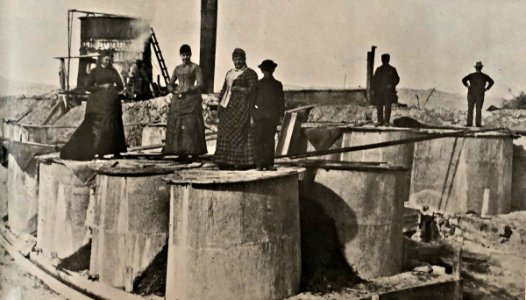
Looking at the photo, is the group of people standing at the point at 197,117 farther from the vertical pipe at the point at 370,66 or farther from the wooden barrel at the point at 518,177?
the wooden barrel at the point at 518,177

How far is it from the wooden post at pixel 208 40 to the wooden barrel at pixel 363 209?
114 centimetres

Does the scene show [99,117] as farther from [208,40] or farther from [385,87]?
[385,87]

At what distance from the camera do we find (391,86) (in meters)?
5.73

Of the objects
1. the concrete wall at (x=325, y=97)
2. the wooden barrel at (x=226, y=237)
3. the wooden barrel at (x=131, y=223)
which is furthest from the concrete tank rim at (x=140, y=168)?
the concrete wall at (x=325, y=97)

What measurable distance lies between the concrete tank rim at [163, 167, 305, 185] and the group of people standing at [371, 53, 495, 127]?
1.12 meters

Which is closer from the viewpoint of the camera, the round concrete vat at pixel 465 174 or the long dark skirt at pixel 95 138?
the long dark skirt at pixel 95 138

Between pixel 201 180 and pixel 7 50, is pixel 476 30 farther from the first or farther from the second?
pixel 7 50

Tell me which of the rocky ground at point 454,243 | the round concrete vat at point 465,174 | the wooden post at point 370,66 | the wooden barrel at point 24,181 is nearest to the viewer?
the rocky ground at point 454,243

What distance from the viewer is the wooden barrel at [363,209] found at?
5.62 meters

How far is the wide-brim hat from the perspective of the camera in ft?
16.8

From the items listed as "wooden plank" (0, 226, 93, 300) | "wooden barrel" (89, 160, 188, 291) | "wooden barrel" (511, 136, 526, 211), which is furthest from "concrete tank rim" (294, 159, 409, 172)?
"wooden plank" (0, 226, 93, 300)

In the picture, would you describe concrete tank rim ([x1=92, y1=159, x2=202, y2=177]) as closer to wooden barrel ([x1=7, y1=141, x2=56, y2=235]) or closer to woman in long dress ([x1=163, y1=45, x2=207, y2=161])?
woman in long dress ([x1=163, y1=45, x2=207, y2=161])

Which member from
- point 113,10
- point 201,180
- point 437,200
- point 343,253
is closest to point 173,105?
point 113,10

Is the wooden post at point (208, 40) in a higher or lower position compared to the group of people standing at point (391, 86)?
higher
